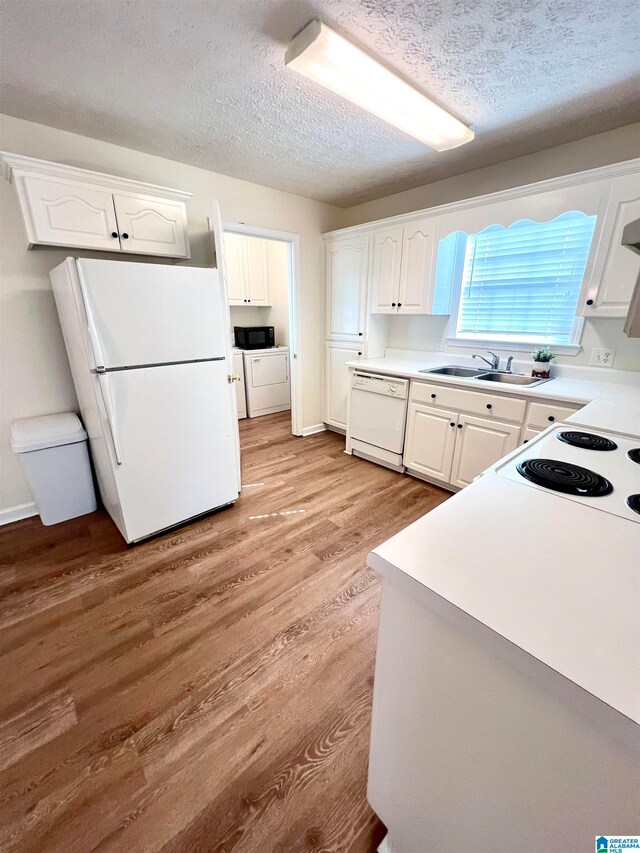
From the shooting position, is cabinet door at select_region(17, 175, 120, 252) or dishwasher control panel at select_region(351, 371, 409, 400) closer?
cabinet door at select_region(17, 175, 120, 252)

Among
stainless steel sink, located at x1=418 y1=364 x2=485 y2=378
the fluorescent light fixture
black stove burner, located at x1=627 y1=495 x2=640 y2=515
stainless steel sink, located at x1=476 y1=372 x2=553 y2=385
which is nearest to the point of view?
black stove burner, located at x1=627 y1=495 x2=640 y2=515

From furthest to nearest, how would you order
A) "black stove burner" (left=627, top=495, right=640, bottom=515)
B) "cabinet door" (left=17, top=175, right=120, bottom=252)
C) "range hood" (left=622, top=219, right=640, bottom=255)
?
"cabinet door" (left=17, top=175, right=120, bottom=252) < "range hood" (left=622, top=219, right=640, bottom=255) < "black stove burner" (left=627, top=495, right=640, bottom=515)

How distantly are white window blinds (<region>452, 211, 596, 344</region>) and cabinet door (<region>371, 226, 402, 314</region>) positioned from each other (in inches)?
21.0

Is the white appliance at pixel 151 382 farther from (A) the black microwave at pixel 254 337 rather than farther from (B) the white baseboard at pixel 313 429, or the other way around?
(A) the black microwave at pixel 254 337

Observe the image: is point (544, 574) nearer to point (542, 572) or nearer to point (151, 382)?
point (542, 572)

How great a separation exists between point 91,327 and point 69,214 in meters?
0.85

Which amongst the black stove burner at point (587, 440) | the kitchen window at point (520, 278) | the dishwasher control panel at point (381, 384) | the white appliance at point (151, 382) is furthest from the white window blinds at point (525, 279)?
the white appliance at point (151, 382)

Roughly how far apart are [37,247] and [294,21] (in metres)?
1.88

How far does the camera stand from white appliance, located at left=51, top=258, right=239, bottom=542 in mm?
1800

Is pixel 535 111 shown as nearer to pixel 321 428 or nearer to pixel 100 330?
pixel 100 330

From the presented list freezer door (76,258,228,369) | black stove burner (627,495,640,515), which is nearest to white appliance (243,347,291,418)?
freezer door (76,258,228,369)

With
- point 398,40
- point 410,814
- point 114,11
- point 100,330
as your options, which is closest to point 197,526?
point 100,330

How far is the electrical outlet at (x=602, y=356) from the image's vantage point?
232cm

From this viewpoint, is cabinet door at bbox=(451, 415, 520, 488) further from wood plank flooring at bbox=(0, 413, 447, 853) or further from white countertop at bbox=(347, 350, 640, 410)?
wood plank flooring at bbox=(0, 413, 447, 853)
